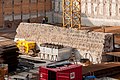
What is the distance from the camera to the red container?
16.5 m

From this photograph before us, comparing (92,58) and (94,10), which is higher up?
(94,10)

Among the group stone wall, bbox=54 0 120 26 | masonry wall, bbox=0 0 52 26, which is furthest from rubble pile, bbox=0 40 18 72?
stone wall, bbox=54 0 120 26

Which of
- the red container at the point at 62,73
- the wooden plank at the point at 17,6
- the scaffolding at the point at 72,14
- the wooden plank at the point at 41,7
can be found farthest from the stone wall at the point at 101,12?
the red container at the point at 62,73

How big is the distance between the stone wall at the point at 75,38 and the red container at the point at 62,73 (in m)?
6.17

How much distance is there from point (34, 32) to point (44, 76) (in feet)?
37.5

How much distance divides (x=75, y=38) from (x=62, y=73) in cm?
842

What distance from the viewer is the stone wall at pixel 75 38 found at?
22984 mm

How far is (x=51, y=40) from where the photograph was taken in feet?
87.2

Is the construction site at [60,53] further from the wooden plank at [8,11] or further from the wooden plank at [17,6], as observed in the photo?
the wooden plank at [17,6]

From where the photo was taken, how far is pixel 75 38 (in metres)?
24.7

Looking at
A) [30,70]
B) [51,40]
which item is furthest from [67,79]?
[51,40]

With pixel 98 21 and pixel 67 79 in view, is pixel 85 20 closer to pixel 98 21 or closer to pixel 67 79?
pixel 98 21

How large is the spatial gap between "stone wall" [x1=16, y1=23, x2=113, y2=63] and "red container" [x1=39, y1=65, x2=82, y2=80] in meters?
6.17

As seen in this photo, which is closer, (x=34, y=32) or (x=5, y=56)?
(x=5, y=56)
